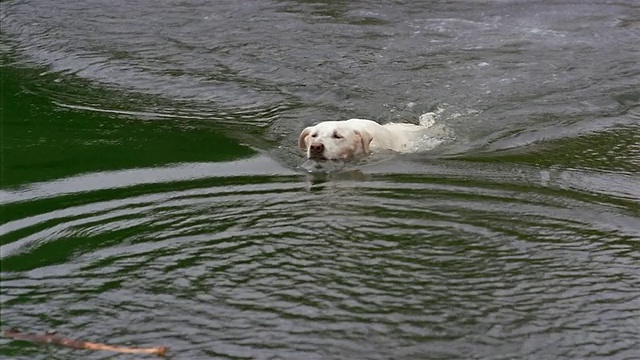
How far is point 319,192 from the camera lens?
8.00m

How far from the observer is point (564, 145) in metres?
9.29

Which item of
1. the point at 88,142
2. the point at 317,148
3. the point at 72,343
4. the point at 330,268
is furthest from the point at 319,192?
the point at 72,343

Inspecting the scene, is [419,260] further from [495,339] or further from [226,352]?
[226,352]

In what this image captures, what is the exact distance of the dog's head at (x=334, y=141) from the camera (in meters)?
8.98

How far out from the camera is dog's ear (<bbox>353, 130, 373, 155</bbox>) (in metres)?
9.17

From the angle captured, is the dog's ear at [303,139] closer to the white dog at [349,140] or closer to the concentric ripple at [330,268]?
the white dog at [349,140]

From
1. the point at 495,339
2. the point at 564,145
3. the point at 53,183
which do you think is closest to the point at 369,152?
the point at 564,145

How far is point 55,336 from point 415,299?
1.97m

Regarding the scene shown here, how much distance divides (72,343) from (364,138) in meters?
4.45

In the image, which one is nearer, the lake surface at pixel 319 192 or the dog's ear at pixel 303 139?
the lake surface at pixel 319 192

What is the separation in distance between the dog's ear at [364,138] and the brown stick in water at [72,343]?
4343mm

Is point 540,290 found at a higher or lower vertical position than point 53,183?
lower

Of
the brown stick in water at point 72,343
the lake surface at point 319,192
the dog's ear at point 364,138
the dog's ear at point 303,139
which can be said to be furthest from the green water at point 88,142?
the brown stick in water at point 72,343

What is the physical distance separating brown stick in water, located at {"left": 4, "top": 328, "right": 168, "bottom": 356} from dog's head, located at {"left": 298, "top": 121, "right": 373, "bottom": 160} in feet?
13.3
